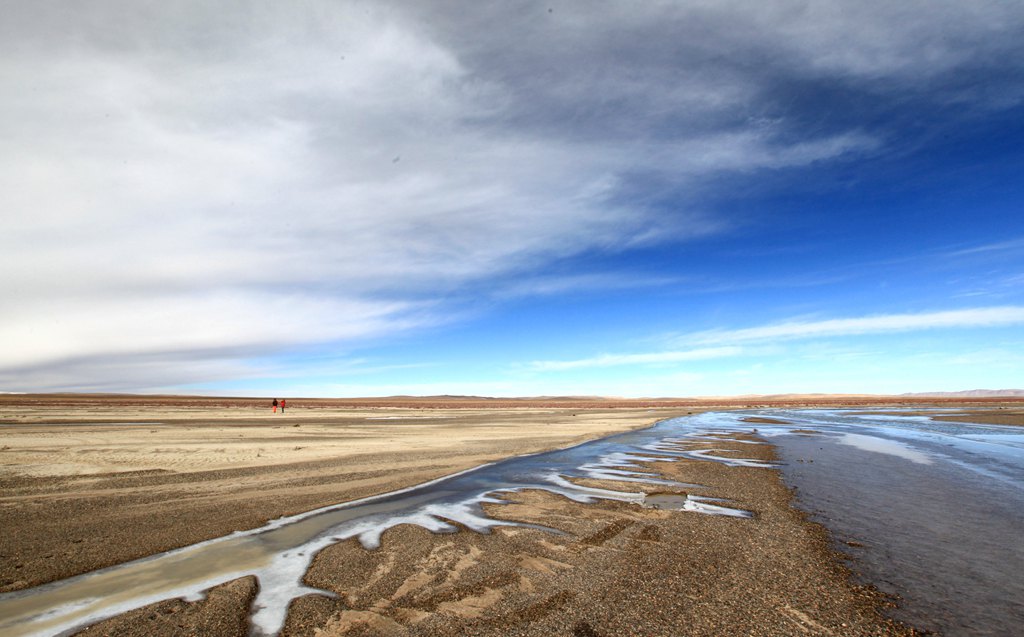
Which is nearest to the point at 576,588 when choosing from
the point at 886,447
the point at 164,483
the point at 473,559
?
the point at 473,559

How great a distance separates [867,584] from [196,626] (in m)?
9.00

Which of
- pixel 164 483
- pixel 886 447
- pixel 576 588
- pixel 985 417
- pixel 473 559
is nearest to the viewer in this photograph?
pixel 576 588

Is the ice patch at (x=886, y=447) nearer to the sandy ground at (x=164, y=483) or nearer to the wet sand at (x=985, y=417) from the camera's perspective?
the sandy ground at (x=164, y=483)

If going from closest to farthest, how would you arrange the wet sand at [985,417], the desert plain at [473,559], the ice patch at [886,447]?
the desert plain at [473,559]
the ice patch at [886,447]
the wet sand at [985,417]

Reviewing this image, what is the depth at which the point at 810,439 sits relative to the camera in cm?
3019

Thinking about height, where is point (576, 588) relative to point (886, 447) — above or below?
above

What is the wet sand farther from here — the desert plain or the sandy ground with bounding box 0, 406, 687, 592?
the desert plain

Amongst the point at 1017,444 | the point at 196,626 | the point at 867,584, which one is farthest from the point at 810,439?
the point at 196,626

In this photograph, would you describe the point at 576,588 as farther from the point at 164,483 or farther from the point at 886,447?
the point at 886,447

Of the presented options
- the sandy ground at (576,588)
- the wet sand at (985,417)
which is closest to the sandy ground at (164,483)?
the sandy ground at (576,588)

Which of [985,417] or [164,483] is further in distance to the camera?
[985,417]

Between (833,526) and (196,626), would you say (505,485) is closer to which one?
(833,526)

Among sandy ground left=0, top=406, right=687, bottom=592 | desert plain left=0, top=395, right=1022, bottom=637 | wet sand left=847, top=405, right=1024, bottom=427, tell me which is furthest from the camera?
wet sand left=847, top=405, right=1024, bottom=427

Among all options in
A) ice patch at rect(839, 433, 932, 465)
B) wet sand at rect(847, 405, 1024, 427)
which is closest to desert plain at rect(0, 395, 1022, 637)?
ice patch at rect(839, 433, 932, 465)
